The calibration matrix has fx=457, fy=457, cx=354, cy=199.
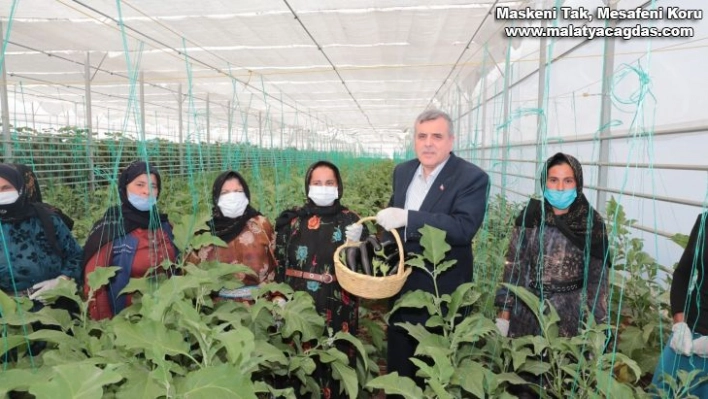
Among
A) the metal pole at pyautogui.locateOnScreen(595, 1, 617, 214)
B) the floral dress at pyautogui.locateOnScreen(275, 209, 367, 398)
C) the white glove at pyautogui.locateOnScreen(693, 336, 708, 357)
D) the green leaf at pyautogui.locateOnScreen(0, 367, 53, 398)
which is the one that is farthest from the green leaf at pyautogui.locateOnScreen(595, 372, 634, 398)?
the metal pole at pyautogui.locateOnScreen(595, 1, 617, 214)

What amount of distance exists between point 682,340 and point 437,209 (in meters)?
1.16

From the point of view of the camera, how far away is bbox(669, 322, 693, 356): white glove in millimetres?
1900

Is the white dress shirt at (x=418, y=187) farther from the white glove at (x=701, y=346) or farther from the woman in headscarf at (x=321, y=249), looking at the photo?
the white glove at (x=701, y=346)

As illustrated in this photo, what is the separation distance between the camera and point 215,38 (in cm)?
746

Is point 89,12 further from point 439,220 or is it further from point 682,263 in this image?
point 682,263

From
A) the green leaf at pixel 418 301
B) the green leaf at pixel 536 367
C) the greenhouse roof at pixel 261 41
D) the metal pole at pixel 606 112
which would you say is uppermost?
the greenhouse roof at pixel 261 41

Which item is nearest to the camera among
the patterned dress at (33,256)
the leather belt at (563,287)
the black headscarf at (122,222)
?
the leather belt at (563,287)

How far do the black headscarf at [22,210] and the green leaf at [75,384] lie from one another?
1.88 metres

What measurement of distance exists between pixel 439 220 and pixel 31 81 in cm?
1283

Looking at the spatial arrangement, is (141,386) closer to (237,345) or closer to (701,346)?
(237,345)

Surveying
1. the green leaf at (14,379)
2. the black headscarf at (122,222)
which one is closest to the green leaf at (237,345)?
the green leaf at (14,379)

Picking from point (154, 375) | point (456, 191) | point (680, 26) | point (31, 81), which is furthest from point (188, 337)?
point (31, 81)

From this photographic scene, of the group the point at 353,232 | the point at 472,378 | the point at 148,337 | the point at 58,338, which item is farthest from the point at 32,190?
the point at 472,378

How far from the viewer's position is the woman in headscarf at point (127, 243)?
2.44 metres
